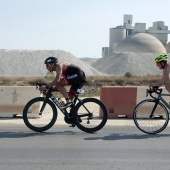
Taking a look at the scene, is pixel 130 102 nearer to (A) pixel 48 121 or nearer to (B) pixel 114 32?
(A) pixel 48 121

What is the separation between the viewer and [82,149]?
7.60m

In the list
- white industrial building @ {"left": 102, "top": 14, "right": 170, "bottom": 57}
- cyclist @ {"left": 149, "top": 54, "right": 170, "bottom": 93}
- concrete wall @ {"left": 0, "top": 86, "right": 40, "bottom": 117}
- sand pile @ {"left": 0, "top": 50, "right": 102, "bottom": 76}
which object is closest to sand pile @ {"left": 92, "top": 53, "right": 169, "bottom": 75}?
sand pile @ {"left": 0, "top": 50, "right": 102, "bottom": 76}

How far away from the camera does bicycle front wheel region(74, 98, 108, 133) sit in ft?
30.5

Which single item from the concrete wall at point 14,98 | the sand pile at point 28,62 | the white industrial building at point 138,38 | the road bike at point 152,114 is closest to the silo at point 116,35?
the white industrial building at point 138,38

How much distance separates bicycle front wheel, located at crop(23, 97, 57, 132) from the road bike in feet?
5.58

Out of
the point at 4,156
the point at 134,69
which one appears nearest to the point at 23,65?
the point at 134,69

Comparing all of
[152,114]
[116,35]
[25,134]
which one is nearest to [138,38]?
[116,35]

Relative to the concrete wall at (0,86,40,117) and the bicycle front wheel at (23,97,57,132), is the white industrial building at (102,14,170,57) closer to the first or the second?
the concrete wall at (0,86,40,117)

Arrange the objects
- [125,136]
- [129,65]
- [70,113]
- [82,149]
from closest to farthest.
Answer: [82,149] → [125,136] → [70,113] → [129,65]

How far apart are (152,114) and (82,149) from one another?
8.23ft

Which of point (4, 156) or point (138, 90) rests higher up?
point (138, 90)

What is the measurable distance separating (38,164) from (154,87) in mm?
3729

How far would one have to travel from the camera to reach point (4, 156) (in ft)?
22.9

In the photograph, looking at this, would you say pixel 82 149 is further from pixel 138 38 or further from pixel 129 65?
pixel 138 38
